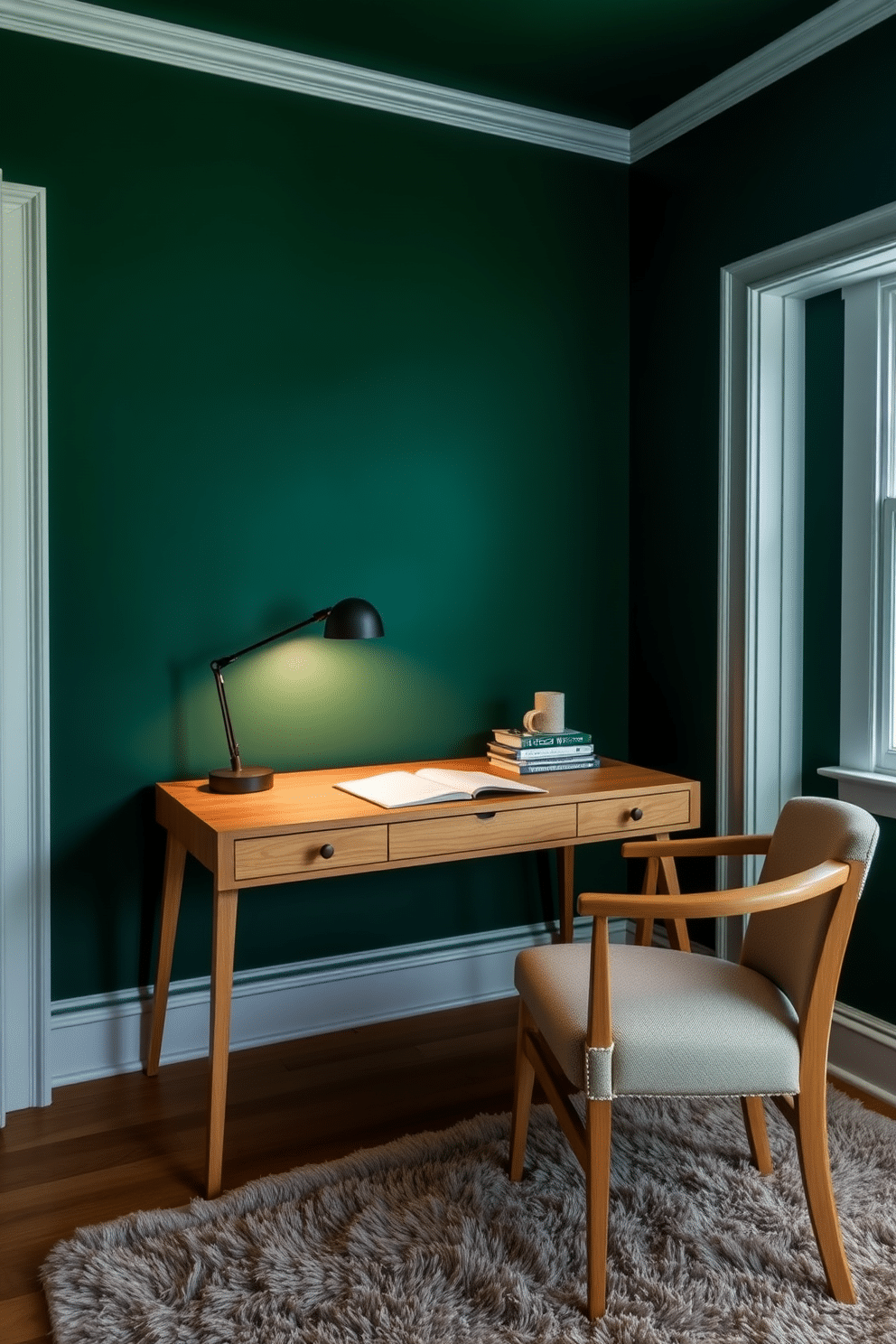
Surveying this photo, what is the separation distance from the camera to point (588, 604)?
342cm

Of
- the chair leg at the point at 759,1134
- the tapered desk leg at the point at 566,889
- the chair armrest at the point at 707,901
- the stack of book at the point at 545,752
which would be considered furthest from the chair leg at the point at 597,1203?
the tapered desk leg at the point at 566,889

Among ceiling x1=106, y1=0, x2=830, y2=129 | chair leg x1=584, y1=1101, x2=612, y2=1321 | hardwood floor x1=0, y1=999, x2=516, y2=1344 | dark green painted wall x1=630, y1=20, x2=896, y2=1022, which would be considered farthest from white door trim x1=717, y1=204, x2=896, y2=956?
chair leg x1=584, y1=1101, x2=612, y2=1321

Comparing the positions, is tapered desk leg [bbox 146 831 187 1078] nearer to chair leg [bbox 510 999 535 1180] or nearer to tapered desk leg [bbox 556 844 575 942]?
chair leg [bbox 510 999 535 1180]

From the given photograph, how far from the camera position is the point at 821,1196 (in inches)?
73.2

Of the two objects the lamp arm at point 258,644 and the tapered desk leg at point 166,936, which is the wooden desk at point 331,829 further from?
the lamp arm at point 258,644

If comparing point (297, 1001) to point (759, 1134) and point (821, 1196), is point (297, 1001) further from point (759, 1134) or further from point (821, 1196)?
point (821, 1196)

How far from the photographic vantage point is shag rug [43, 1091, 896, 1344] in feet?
5.85

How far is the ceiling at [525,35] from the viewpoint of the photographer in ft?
8.59

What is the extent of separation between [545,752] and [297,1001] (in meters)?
0.99

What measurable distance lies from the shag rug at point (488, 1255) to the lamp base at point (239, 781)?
0.87 metres

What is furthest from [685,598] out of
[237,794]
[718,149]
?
[237,794]

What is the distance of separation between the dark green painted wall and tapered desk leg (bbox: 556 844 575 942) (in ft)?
1.40

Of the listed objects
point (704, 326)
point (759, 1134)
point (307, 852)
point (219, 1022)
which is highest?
point (704, 326)

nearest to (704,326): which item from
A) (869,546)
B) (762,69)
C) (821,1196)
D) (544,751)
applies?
(762,69)
